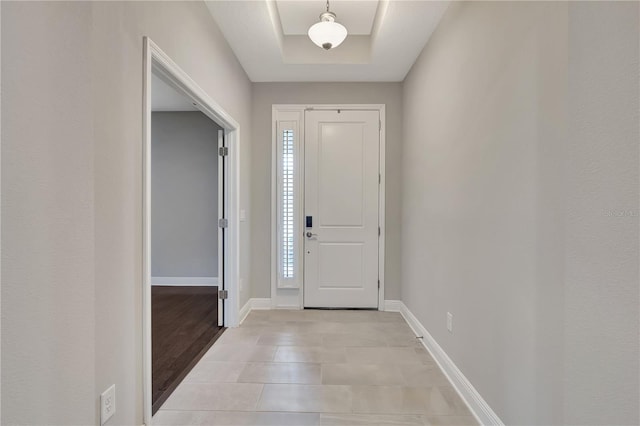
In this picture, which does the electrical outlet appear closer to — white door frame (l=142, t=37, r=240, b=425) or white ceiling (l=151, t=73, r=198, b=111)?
white door frame (l=142, t=37, r=240, b=425)

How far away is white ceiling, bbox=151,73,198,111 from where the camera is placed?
3.56 metres

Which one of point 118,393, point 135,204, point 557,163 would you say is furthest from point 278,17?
point 118,393

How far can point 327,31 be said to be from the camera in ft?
7.19

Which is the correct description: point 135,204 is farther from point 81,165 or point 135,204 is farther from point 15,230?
point 15,230

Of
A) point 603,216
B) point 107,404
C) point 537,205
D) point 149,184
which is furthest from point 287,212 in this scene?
point 603,216

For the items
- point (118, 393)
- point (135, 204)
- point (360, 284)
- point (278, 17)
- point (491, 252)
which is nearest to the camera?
point (118, 393)

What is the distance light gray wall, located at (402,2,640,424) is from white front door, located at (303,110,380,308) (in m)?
1.00

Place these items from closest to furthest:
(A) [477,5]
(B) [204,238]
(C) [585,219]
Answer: (C) [585,219] → (A) [477,5] → (B) [204,238]

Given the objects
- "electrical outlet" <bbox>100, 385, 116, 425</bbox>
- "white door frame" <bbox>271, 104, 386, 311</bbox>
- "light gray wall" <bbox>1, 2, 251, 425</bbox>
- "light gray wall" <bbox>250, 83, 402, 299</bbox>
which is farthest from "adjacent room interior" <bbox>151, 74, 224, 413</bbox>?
"electrical outlet" <bbox>100, 385, 116, 425</bbox>

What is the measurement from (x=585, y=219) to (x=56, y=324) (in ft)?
5.40

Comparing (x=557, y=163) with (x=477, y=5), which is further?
(x=477, y=5)

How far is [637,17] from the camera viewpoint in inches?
28.0

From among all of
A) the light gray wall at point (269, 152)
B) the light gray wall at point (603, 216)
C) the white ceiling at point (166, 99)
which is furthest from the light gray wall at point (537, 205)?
the white ceiling at point (166, 99)

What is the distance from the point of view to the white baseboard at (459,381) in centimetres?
155
